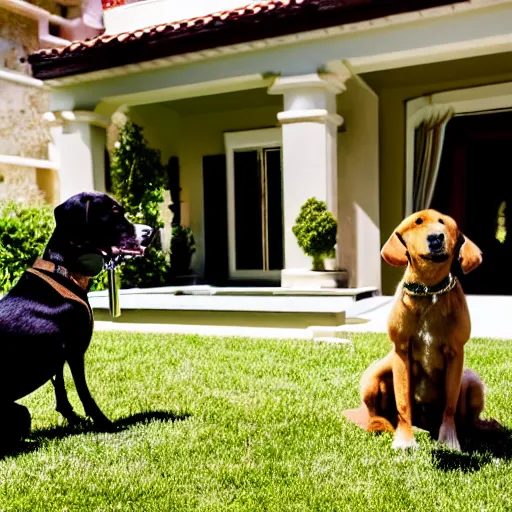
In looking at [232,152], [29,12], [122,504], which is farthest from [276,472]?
[29,12]

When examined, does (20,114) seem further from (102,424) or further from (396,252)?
→ (396,252)

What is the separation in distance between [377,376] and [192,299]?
212 inches

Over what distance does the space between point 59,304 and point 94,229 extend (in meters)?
0.43

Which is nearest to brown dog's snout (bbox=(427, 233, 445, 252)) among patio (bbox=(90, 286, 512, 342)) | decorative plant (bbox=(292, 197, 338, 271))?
patio (bbox=(90, 286, 512, 342))

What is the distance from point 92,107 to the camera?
9609 mm

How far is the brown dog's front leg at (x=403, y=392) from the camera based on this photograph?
2830mm

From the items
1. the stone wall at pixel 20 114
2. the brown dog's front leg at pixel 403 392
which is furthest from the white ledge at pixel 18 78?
the brown dog's front leg at pixel 403 392

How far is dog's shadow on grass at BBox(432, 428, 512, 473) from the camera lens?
8.88 feet

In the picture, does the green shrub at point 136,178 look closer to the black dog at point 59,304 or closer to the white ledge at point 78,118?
the white ledge at point 78,118

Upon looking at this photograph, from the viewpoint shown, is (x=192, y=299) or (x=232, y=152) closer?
(x=192, y=299)

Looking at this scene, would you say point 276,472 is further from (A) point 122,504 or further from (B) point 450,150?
(B) point 450,150

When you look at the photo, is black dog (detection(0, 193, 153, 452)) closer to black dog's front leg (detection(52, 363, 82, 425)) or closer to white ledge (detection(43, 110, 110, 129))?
black dog's front leg (detection(52, 363, 82, 425))

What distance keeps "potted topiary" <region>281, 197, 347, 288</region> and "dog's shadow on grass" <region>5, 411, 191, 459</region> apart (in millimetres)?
4476

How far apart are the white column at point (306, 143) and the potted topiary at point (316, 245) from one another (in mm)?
136
